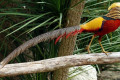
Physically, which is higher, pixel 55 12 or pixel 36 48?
pixel 55 12

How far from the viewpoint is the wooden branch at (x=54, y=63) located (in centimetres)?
146

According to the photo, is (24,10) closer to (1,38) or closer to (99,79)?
(1,38)

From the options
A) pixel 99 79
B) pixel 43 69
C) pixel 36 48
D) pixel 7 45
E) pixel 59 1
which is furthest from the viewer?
pixel 99 79

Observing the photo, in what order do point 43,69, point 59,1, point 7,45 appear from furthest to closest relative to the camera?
1. point 7,45
2. point 59,1
3. point 43,69

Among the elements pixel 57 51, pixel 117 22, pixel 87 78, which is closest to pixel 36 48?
pixel 57 51

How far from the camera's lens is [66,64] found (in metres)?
1.62

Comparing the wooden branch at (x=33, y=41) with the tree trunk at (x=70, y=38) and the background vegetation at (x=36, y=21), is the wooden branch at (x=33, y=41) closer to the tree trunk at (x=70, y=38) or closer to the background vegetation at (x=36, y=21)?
the tree trunk at (x=70, y=38)

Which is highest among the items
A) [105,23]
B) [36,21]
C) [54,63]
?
[105,23]

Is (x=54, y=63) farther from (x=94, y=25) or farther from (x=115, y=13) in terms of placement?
(x=115, y=13)

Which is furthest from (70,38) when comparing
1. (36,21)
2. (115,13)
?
(115,13)

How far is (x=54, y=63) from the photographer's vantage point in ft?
5.19

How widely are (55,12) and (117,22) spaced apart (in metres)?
0.77

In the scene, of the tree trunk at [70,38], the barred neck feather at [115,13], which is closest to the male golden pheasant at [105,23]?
the barred neck feather at [115,13]

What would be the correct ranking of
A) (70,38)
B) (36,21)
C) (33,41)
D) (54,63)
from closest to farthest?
(33,41), (54,63), (70,38), (36,21)
